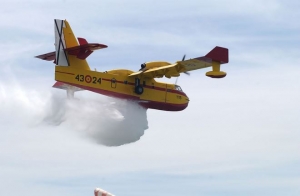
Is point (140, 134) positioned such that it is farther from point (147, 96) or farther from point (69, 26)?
point (69, 26)

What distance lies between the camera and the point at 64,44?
47688mm

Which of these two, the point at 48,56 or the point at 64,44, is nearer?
the point at 64,44

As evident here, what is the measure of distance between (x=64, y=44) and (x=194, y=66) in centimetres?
914

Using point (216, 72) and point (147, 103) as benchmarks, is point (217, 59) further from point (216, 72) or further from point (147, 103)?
point (147, 103)

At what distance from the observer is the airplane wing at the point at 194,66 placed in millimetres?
47938

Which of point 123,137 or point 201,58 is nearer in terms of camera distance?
point 201,58

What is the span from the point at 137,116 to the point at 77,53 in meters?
7.07

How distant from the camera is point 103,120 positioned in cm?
5156

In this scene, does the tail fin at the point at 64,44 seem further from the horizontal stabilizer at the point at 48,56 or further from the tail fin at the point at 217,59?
the tail fin at the point at 217,59

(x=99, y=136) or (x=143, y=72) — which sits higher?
(x=143, y=72)

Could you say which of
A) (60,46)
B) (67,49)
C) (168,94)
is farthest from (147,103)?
(60,46)

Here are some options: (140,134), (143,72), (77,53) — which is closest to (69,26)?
(77,53)

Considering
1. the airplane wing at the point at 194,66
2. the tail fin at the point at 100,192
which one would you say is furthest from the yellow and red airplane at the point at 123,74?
the tail fin at the point at 100,192

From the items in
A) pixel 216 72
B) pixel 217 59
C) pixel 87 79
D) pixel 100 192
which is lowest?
pixel 100 192
